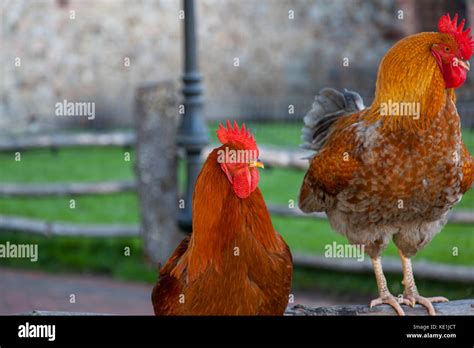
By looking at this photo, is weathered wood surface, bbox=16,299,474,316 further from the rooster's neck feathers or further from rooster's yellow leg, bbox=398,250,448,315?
the rooster's neck feathers

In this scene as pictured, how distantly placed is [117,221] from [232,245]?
221 inches

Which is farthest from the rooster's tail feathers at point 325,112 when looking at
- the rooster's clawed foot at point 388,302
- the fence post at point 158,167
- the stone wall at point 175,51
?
the stone wall at point 175,51

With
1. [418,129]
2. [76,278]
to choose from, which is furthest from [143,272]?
[418,129]

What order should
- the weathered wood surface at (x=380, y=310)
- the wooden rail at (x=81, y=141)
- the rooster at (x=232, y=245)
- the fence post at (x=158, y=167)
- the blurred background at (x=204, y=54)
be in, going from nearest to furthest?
the rooster at (x=232, y=245), the weathered wood surface at (x=380, y=310), the fence post at (x=158, y=167), the wooden rail at (x=81, y=141), the blurred background at (x=204, y=54)

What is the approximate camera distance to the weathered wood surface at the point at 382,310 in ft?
11.0

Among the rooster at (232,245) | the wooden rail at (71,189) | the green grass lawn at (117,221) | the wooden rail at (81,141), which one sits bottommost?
the green grass lawn at (117,221)

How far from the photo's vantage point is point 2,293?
21.9ft

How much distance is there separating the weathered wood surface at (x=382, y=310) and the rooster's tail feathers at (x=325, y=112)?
0.69 metres

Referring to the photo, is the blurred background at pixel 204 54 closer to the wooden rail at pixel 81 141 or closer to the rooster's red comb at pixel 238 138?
the wooden rail at pixel 81 141

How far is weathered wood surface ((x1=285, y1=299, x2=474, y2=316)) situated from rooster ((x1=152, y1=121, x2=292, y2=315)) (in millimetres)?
447

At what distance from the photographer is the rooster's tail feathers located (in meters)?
Answer: 3.72

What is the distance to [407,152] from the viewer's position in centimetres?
317

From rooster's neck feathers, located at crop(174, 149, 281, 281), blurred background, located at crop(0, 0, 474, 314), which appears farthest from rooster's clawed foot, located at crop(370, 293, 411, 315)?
blurred background, located at crop(0, 0, 474, 314)

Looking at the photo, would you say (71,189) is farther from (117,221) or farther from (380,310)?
(380,310)
